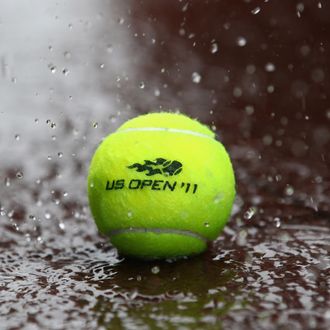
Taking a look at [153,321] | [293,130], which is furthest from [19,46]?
[153,321]

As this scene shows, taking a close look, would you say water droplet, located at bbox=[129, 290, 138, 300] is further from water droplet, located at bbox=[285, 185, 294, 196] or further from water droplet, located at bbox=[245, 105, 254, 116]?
water droplet, located at bbox=[245, 105, 254, 116]

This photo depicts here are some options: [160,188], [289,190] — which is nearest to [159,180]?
[160,188]

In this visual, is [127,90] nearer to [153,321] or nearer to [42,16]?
[42,16]

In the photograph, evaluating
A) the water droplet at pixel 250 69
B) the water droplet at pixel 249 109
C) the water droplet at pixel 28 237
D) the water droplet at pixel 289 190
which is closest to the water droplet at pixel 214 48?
the water droplet at pixel 250 69

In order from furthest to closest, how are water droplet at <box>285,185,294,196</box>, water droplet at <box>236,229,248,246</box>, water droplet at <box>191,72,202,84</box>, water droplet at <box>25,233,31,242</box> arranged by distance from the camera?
water droplet at <box>191,72,202,84</box>, water droplet at <box>285,185,294,196</box>, water droplet at <box>25,233,31,242</box>, water droplet at <box>236,229,248,246</box>

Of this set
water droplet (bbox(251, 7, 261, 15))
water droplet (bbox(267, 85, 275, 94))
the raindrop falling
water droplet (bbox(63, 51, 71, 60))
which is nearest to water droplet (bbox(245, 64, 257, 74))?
water droplet (bbox(267, 85, 275, 94))

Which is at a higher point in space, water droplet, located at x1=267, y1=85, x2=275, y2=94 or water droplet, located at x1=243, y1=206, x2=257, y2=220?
water droplet, located at x1=267, y1=85, x2=275, y2=94
